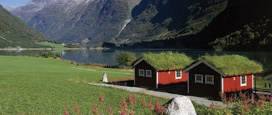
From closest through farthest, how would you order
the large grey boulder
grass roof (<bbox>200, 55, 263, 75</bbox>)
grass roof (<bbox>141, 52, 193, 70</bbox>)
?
the large grey boulder, grass roof (<bbox>200, 55, 263, 75</bbox>), grass roof (<bbox>141, 52, 193, 70</bbox>)

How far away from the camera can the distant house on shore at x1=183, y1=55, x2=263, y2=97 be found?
Answer: 27828 millimetres

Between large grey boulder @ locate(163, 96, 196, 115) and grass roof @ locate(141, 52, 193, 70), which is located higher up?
grass roof @ locate(141, 52, 193, 70)

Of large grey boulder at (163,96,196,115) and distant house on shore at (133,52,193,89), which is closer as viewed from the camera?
large grey boulder at (163,96,196,115)

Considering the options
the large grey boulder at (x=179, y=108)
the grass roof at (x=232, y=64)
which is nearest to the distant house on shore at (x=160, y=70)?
the grass roof at (x=232, y=64)

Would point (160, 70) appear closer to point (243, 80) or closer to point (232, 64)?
point (232, 64)

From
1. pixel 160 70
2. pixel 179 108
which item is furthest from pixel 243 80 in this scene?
pixel 179 108

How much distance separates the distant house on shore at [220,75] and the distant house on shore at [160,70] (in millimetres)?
4855

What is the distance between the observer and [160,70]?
3484 centimetres

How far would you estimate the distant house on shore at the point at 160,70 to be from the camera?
35.1 metres

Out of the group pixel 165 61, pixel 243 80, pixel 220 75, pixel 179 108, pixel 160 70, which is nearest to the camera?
pixel 179 108

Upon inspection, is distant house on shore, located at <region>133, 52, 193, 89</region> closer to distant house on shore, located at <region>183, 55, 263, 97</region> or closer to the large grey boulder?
distant house on shore, located at <region>183, 55, 263, 97</region>

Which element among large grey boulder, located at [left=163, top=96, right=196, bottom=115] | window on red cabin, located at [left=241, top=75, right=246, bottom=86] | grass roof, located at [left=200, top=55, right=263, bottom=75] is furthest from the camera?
window on red cabin, located at [left=241, top=75, right=246, bottom=86]

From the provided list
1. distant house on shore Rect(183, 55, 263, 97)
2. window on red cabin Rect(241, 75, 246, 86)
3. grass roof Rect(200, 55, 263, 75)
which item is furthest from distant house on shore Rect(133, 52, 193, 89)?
window on red cabin Rect(241, 75, 246, 86)

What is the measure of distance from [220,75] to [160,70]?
8965 mm
